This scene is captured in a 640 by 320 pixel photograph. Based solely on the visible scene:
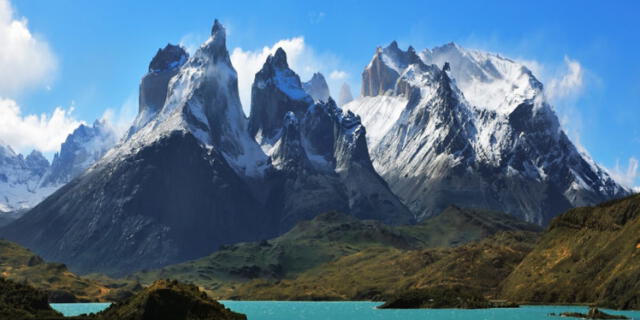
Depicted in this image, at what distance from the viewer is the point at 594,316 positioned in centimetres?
18825

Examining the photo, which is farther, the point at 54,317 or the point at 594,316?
the point at 594,316

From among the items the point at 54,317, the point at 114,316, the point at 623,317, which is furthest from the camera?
the point at 623,317

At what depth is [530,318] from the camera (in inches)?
7692

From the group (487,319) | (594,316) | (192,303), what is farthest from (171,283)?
(594,316)

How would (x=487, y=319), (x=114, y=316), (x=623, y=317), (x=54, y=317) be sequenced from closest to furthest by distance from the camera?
(x=54, y=317) → (x=114, y=316) → (x=623, y=317) → (x=487, y=319)

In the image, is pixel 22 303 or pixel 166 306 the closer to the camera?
pixel 22 303

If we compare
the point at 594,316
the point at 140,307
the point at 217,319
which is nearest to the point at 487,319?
the point at 594,316

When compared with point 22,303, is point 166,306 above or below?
below

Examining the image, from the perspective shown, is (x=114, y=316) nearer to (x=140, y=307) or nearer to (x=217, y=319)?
(x=140, y=307)

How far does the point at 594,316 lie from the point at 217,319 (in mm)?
88411

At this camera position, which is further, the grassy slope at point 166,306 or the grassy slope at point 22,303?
the grassy slope at point 166,306

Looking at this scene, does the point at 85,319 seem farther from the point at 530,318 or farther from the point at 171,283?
the point at 530,318

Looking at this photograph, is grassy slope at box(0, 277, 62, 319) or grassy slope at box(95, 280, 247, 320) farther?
grassy slope at box(95, 280, 247, 320)

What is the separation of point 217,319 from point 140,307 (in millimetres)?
14702
